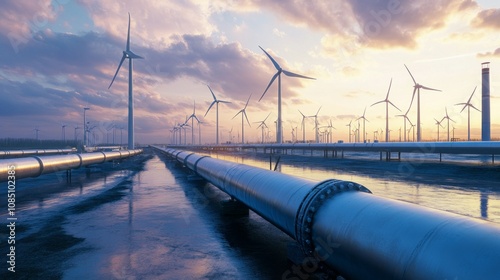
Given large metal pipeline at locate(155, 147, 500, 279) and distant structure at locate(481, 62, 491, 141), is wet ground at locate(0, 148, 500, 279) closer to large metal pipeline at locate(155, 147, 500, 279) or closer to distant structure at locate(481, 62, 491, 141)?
large metal pipeline at locate(155, 147, 500, 279)

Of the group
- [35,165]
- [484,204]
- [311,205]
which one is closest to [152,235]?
[311,205]

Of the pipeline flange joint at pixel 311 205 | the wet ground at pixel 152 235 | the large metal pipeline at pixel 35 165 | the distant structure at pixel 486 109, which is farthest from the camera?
the distant structure at pixel 486 109

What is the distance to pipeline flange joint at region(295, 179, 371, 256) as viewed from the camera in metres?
5.45

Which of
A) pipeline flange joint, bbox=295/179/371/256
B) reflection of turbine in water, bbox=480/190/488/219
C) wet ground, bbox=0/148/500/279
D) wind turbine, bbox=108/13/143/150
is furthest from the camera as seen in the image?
wind turbine, bbox=108/13/143/150

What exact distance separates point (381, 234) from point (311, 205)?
1595mm

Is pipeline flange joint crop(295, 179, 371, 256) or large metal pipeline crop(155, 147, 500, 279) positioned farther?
pipeline flange joint crop(295, 179, 371, 256)

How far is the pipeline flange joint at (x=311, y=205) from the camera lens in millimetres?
5445

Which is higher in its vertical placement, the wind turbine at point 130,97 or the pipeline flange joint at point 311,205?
the wind turbine at point 130,97

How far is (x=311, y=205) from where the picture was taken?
216 inches

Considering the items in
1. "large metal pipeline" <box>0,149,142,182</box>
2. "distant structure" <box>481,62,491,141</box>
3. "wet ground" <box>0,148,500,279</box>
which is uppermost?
"distant structure" <box>481,62,491,141</box>

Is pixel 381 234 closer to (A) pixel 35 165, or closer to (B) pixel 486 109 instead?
(A) pixel 35 165

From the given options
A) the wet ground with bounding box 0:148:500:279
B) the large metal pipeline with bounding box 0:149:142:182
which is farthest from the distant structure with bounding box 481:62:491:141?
the large metal pipeline with bounding box 0:149:142:182

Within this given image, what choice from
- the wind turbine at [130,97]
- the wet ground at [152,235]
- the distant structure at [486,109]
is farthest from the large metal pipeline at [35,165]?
the distant structure at [486,109]

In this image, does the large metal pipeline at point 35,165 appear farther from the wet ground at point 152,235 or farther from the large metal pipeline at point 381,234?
the large metal pipeline at point 381,234
